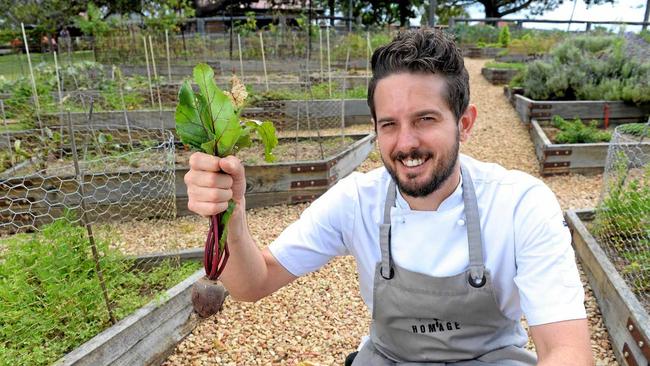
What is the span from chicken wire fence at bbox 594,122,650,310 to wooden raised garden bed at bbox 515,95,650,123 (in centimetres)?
356

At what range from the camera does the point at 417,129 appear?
5.03 feet

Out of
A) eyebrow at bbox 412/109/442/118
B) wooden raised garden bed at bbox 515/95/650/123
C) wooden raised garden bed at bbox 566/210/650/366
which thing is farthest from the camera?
wooden raised garden bed at bbox 515/95/650/123

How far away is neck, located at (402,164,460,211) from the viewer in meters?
1.62

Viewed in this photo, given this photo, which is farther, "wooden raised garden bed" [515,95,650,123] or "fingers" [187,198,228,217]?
"wooden raised garden bed" [515,95,650,123]

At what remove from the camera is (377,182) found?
1809 mm

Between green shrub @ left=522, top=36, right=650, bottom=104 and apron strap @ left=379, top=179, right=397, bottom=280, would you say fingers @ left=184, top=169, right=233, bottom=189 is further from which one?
green shrub @ left=522, top=36, right=650, bottom=104

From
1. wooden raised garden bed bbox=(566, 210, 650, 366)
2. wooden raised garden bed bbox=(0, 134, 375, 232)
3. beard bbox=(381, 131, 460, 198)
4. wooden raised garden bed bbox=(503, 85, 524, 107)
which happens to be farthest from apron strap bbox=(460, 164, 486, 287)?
wooden raised garden bed bbox=(503, 85, 524, 107)

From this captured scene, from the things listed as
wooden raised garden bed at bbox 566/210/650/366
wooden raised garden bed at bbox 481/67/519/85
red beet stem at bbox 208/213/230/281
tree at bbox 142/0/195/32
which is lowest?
wooden raised garden bed at bbox 566/210/650/366

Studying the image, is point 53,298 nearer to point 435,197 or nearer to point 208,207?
point 208,207

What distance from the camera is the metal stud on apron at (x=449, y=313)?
1550mm

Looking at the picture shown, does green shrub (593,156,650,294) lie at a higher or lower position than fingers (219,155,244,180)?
lower

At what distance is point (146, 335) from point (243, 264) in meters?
1.22

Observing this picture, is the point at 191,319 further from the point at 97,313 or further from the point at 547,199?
the point at 547,199

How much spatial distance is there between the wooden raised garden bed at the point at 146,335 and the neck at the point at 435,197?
5.29 ft
